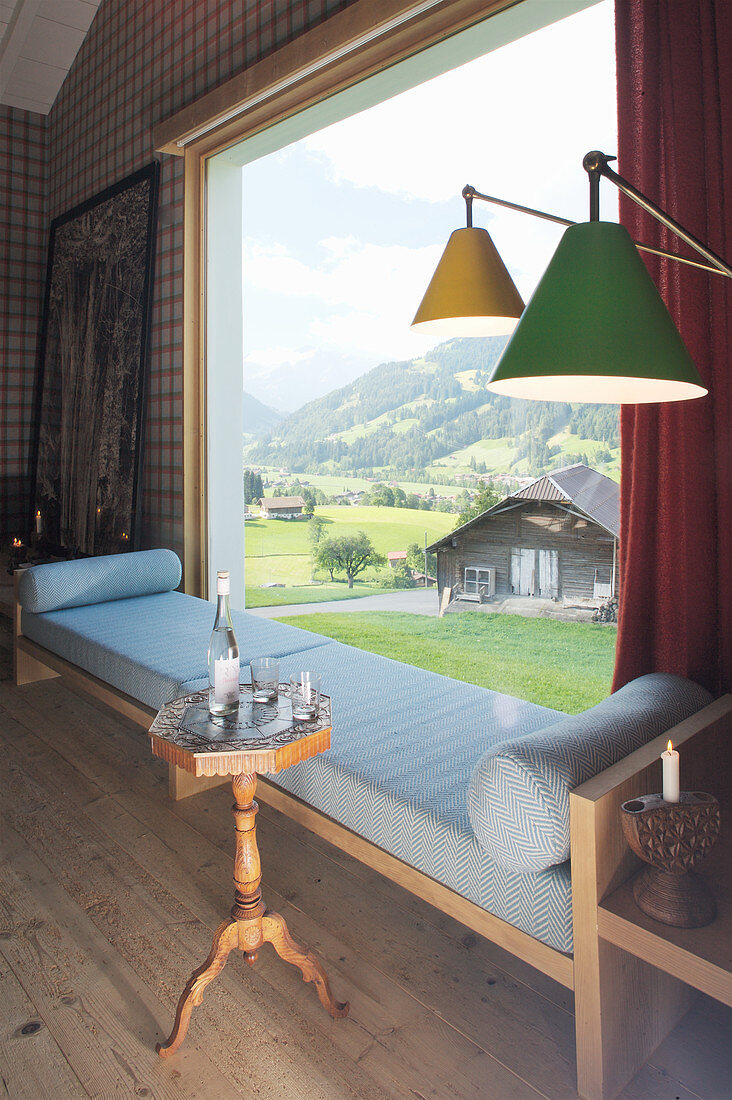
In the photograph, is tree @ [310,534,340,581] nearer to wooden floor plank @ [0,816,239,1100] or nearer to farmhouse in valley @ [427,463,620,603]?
farmhouse in valley @ [427,463,620,603]

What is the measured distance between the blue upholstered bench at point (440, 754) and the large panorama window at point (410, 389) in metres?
0.53

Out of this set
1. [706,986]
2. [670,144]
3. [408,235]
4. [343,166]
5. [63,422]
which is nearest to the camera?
[706,986]

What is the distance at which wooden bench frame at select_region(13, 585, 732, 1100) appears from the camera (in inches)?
51.1

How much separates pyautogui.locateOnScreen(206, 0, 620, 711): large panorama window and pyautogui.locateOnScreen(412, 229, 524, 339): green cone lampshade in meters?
0.68

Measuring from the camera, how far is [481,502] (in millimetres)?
2900

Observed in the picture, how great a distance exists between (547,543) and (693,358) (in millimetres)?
931

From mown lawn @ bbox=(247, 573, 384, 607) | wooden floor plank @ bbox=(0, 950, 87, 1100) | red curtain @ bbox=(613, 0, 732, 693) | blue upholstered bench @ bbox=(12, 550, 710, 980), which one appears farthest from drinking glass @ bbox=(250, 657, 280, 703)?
mown lawn @ bbox=(247, 573, 384, 607)

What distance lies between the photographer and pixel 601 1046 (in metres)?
1.32

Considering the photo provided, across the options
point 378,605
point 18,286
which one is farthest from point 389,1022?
point 18,286

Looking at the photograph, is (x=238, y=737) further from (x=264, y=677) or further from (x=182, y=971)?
(x=182, y=971)

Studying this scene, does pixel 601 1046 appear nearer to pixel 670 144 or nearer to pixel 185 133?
pixel 670 144

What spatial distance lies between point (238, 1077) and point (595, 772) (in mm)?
884

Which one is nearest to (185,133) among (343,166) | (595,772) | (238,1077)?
(343,166)

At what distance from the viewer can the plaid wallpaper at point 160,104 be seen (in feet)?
11.2
